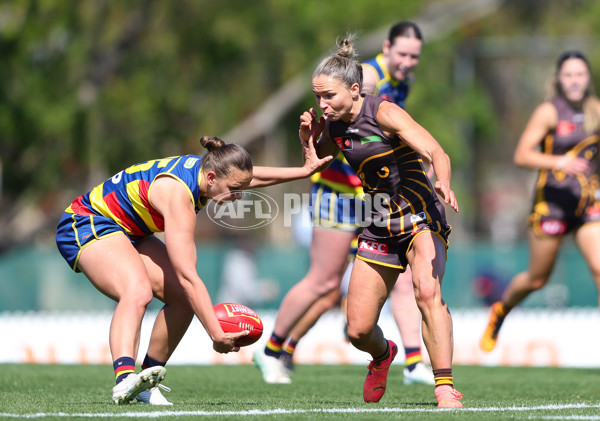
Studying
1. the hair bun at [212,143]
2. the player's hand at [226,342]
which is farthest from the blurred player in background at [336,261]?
the player's hand at [226,342]

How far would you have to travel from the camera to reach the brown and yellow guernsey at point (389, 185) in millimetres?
5922

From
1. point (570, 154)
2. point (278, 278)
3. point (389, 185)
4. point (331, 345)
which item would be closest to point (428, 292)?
point (389, 185)

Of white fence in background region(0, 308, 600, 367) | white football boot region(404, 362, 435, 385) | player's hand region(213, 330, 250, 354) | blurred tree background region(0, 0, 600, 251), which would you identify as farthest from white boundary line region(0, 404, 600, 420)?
blurred tree background region(0, 0, 600, 251)

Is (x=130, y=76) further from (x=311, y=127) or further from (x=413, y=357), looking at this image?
(x=311, y=127)

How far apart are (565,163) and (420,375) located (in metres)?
2.01

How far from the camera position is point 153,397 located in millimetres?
6090

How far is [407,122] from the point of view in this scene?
572 centimetres

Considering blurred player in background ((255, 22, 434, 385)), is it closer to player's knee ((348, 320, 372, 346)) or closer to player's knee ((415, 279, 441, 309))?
player's knee ((348, 320, 372, 346))

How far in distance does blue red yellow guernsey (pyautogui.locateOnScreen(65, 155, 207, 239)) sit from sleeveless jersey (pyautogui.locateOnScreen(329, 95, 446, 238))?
34.5 inches

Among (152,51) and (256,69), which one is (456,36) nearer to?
(256,69)

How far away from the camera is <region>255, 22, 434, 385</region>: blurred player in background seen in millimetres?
7996

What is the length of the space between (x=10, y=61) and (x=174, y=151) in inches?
147

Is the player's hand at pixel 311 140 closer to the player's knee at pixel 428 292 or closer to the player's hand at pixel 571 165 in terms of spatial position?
the player's knee at pixel 428 292

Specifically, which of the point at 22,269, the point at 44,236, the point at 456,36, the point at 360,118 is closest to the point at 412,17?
the point at 456,36
